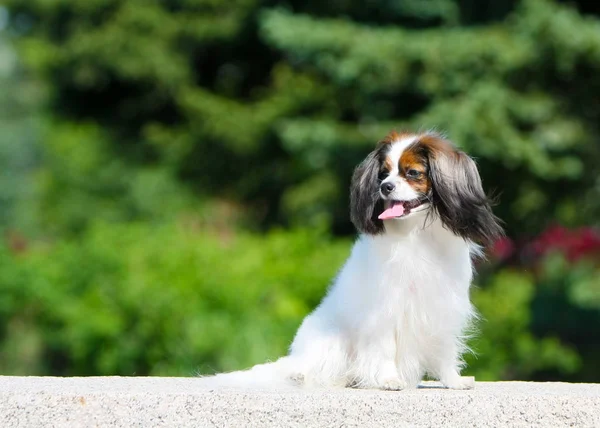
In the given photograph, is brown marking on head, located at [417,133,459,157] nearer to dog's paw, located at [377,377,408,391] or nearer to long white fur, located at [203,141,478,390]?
long white fur, located at [203,141,478,390]

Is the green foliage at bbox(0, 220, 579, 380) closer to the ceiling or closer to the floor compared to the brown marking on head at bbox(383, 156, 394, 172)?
closer to the floor

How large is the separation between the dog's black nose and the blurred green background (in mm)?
3792

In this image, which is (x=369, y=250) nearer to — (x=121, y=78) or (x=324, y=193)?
(x=324, y=193)

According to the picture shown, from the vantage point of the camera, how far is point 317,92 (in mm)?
16484

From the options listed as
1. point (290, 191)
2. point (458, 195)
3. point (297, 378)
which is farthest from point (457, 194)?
point (290, 191)

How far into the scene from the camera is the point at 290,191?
54.6 ft

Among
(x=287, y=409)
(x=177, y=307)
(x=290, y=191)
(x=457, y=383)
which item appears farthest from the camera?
(x=290, y=191)

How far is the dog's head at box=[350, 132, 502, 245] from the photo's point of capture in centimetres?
434

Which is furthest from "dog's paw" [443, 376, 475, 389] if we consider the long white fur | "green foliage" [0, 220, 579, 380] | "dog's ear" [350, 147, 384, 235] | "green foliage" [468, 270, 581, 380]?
"green foliage" [468, 270, 581, 380]

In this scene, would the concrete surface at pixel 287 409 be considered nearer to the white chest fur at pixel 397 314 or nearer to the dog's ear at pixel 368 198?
the white chest fur at pixel 397 314

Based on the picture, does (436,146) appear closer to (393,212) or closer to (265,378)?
(393,212)

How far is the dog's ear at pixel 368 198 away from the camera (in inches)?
174

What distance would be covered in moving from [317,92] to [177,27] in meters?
5.15

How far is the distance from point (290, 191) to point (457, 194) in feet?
40.5
